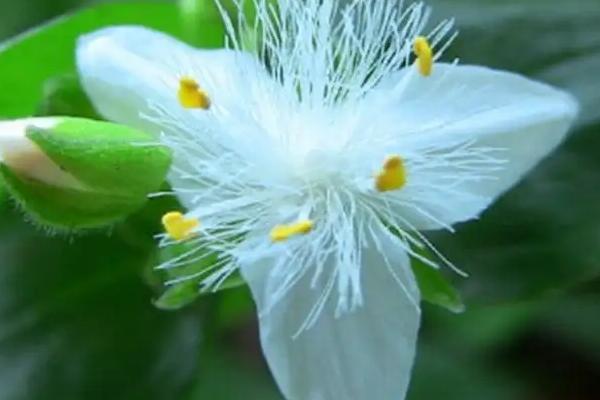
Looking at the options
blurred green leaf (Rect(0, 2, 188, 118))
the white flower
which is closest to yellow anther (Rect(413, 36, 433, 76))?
the white flower

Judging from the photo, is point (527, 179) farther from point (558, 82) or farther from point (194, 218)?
point (194, 218)

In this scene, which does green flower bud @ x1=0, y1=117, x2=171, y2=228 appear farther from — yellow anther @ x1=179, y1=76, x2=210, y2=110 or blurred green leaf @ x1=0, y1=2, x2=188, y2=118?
blurred green leaf @ x1=0, y1=2, x2=188, y2=118

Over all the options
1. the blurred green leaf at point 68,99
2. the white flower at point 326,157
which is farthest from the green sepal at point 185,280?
the blurred green leaf at point 68,99

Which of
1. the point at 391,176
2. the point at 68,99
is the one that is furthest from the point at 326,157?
the point at 68,99

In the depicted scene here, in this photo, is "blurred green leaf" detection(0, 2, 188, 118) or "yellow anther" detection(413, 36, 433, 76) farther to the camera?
"blurred green leaf" detection(0, 2, 188, 118)

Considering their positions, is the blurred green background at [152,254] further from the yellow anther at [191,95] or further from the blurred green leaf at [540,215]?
the yellow anther at [191,95]

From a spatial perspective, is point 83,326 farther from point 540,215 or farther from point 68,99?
point 540,215
